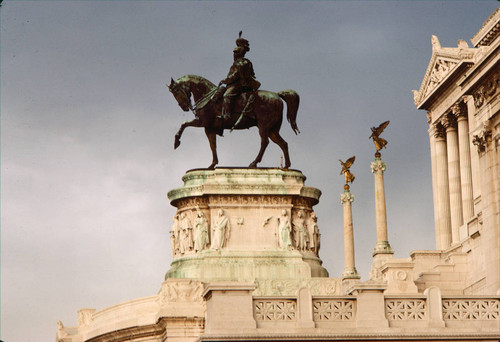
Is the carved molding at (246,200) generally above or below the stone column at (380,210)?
below

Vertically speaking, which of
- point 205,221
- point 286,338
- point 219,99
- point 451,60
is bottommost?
point 286,338

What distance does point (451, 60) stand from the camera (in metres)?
74.7

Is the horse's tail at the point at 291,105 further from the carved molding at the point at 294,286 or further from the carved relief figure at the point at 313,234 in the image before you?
the carved molding at the point at 294,286

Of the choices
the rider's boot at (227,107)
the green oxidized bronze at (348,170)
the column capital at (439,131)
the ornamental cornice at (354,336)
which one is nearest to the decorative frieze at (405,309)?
the ornamental cornice at (354,336)

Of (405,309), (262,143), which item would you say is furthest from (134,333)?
(405,309)

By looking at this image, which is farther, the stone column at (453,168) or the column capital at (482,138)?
the stone column at (453,168)

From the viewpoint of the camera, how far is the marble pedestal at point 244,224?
155 ft

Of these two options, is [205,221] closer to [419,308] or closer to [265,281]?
[265,281]

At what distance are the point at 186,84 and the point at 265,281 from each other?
9238 mm

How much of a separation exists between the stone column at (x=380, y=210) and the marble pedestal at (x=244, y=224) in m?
19.1

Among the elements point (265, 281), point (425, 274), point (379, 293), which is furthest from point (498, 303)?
point (425, 274)

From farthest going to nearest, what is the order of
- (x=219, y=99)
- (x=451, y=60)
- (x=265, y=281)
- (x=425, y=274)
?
(x=451, y=60), (x=425, y=274), (x=219, y=99), (x=265, y=281)

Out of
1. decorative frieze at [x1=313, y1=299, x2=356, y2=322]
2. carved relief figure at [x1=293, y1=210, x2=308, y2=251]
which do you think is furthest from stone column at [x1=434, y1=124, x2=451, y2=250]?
decorative frieze at [x1=313, y1=299, x2=356, y2=322]

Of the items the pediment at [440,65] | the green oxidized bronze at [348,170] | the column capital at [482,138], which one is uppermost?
the pediment at [440,65]
